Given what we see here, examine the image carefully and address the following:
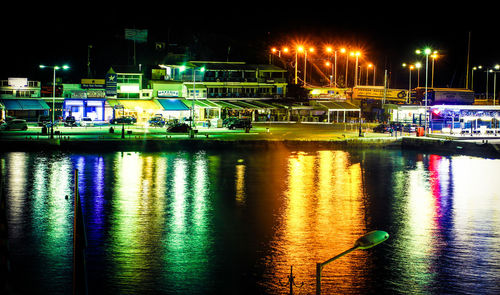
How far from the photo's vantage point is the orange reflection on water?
14.9 metres

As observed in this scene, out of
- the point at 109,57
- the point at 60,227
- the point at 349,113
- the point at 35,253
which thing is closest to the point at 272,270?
the point at 35,253

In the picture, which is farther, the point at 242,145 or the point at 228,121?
the point at 228,121

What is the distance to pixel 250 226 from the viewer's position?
19.8 metres

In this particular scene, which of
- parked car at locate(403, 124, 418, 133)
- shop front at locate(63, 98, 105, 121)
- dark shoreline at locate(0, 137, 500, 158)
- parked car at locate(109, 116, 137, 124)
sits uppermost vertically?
shop front at locate(63, 98, 105, 121)

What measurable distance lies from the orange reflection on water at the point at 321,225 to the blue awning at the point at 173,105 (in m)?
34.1

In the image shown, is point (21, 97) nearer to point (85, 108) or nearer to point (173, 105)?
point (85, 108)

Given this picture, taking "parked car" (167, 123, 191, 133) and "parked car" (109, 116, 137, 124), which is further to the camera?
"parked car" (109, 116, 137, 124)

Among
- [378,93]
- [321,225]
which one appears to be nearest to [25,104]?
[378,93]

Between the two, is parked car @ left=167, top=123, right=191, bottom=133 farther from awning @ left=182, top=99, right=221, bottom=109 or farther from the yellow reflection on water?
the yellow reflection on water

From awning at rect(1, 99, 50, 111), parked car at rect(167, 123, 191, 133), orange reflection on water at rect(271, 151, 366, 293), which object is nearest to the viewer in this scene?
orange reflection on water at rect(271, 151, 366, 293)

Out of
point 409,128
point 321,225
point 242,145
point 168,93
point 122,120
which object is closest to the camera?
point 321,225

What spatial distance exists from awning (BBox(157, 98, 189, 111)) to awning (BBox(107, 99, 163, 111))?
2.08ft

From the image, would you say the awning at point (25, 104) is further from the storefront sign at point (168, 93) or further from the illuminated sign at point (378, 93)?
the illuminated sign at point (378, 93)

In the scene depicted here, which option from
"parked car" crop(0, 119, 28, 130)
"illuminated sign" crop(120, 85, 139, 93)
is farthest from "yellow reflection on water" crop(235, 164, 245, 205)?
"illuminated sign" crop(120, 85, 139, 93)
